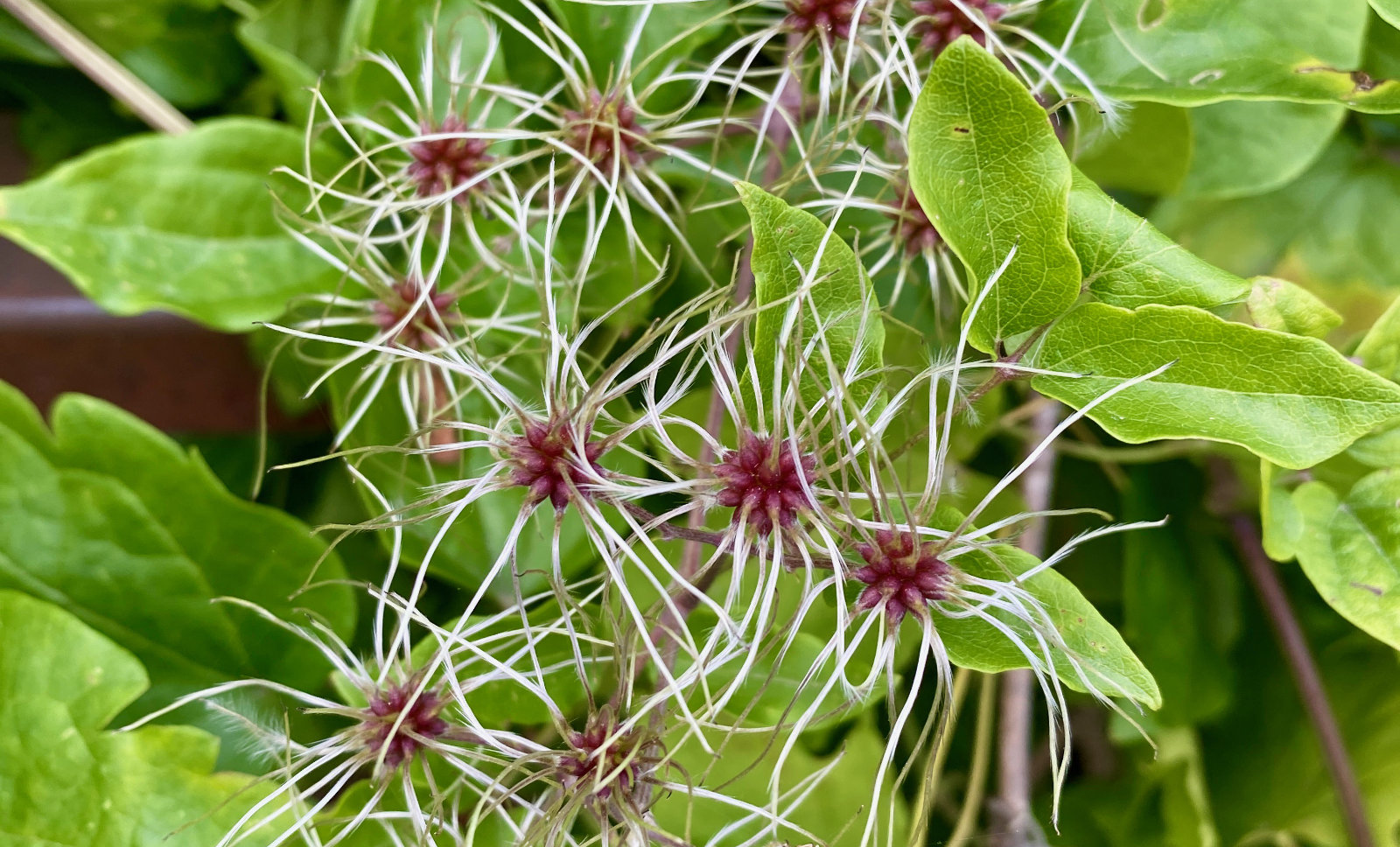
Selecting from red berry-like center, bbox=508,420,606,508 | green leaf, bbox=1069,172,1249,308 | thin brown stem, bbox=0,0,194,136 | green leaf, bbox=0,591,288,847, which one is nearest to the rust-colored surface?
thin brown stem, bbox=0,0,194,136

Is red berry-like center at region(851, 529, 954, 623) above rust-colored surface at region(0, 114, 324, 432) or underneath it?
above

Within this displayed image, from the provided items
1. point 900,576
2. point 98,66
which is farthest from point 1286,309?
point 98,66

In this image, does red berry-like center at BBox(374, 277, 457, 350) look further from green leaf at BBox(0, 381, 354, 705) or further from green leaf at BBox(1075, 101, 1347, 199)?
green leaf at BBox(1075, 101, 1347, 199)

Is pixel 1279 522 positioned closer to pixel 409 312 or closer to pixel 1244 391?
pixel 1244 391

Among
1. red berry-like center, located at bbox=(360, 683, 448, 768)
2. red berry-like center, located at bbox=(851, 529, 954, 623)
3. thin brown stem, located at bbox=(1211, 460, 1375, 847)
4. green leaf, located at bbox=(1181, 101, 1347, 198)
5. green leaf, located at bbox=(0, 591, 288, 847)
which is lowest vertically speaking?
thin brown stem, located at bbox=(1211, 460, 1375, 847)

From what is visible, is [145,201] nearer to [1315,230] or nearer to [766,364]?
[766,364]

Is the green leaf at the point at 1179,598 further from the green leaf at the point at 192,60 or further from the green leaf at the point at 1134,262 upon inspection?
the green leaf at the point at 192,60

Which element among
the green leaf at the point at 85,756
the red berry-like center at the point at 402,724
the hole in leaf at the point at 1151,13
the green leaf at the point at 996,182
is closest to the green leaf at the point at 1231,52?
the hole in leaf at the point at 1151,13
